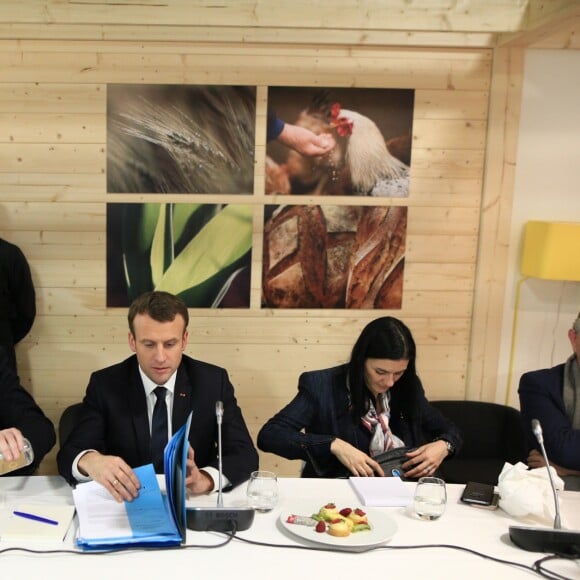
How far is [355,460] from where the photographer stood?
8.03 feet

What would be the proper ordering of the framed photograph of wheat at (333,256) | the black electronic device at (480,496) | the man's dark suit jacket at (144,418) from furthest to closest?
the framed photograph of wheat at (333,256)
the man's dark suit jacket at (144,418)
the black electronic device at (480,496)

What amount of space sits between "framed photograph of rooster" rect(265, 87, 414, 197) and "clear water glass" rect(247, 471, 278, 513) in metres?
1.91

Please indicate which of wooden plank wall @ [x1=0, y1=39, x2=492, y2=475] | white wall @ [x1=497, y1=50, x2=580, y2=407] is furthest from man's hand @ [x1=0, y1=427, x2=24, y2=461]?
white wall @ [x1=497, y1=50, x2=580, y2=407]

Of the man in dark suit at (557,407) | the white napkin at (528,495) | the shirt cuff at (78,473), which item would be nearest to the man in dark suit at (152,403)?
the shirt cuff at (78,473)

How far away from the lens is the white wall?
3.75 m

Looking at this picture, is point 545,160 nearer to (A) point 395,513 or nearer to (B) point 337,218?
(B) point 337,218

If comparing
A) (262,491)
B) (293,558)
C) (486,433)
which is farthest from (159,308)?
(486,433)

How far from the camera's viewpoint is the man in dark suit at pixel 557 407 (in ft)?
8.66

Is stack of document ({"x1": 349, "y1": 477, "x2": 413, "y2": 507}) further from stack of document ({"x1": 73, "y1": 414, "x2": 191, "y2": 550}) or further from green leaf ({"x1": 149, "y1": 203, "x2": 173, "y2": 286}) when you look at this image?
green leaf ({"x1": 149, "y1": 203, "x2": 173, "y2": 286})

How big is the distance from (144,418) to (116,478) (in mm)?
397

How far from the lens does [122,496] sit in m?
2.01

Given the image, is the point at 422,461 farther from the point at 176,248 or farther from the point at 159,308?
the point at 176,248

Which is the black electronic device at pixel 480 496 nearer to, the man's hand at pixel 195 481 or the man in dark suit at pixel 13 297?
the man's hand at pixel 195 481

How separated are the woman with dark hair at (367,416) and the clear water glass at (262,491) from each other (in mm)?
466
